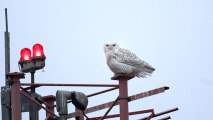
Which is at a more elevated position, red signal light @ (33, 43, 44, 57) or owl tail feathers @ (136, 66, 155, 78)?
red signal light @ (33, 43, 44, 57)

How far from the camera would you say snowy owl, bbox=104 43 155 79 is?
17672 millimetres

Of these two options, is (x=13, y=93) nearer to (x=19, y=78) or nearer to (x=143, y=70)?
(x=19, y=78)

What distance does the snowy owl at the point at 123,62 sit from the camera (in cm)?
1767

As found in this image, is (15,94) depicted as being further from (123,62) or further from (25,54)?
(123,62)

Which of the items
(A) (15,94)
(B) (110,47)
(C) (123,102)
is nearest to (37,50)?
(B) (110,47)

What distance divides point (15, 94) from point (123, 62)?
8.32 feet

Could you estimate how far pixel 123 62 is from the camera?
17.8 meters

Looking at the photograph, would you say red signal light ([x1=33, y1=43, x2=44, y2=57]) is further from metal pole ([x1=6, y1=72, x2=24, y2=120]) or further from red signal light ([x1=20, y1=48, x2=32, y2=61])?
metal pole ([x1=6, y1=72, x2=24, y2=120])

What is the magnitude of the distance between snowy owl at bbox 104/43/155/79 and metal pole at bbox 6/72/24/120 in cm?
209

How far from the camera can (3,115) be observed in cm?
1731

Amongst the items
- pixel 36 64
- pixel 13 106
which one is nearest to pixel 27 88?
pixel 36 64

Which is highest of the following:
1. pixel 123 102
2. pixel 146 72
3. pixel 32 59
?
pixel 32 59

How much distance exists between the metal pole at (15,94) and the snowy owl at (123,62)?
2.09 metres

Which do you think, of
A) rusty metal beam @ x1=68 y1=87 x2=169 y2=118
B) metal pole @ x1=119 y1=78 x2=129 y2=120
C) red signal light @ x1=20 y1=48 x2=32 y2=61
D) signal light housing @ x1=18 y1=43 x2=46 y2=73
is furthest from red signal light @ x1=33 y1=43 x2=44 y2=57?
metal pole @ x1=119 y1=78 x2=129 y2=120
